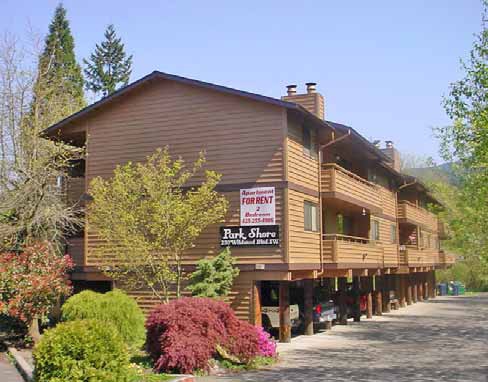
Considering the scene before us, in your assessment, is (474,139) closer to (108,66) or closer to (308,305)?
(308,305)

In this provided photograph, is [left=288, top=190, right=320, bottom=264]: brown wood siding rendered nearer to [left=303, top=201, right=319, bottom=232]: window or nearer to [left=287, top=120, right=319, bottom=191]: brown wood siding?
[left=303, top=201, right=319, bottom=232]: window

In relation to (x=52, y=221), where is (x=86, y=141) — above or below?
above

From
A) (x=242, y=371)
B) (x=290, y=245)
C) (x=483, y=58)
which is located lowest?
(x=242, y=371)

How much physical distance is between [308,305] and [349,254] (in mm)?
3093

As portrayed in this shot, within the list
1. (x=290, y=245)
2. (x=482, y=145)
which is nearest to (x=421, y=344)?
A: (x=290, y=245)

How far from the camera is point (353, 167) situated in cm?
3731

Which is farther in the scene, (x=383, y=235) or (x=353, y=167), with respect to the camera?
(x=383, y=235)

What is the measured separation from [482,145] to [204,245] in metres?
11.7

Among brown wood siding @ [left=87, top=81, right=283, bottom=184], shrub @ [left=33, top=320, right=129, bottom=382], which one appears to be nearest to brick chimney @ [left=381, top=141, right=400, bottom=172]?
brown wood siding @ [left=87, top=81, right=283, bottom=184]

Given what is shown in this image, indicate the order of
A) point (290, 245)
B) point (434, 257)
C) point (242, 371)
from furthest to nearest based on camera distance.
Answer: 1. point (434, 257)
2. point (290, 245)
3. point (242, 371)

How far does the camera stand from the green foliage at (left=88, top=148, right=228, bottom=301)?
22.4 meters

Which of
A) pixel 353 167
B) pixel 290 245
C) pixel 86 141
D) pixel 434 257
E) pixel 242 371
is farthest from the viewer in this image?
pixel 434 257

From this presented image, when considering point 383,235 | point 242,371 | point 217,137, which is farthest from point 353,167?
point 242,371

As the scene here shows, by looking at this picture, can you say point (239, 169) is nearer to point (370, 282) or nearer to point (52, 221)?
point (52, 221)
